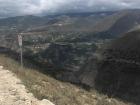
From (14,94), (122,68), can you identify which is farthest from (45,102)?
(122,68)

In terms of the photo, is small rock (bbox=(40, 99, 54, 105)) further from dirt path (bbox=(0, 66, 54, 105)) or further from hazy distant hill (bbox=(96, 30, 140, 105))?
hazy distant hill (bbox=(96, 30, 140, 105))

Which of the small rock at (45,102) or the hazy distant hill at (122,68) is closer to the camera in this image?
the small rock at (45,102)

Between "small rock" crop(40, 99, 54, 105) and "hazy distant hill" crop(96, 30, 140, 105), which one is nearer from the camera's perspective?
"small rock" crop(40, 99, 54, 105)

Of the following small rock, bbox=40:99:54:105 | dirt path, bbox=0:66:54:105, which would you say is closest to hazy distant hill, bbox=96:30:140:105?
dirt path, bbox=0:66:54:105

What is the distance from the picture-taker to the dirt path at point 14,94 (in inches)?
475

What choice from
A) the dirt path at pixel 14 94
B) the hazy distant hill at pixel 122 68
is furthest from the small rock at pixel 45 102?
the hazy distant hill at pixel 122 68

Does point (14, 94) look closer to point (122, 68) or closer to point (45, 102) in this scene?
point (45, 102)

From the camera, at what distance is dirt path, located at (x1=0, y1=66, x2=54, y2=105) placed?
12062 millimetres

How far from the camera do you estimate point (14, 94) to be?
520 inches

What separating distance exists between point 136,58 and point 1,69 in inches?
568

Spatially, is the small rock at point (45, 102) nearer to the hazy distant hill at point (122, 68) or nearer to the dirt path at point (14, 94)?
the dirt path at point (14, 94)

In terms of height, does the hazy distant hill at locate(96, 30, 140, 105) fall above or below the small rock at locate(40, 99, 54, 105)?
below

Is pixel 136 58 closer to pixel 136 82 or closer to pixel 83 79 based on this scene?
pixel 136 82

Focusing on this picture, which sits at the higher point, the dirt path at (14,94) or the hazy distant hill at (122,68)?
the dirt path at (14,94)
